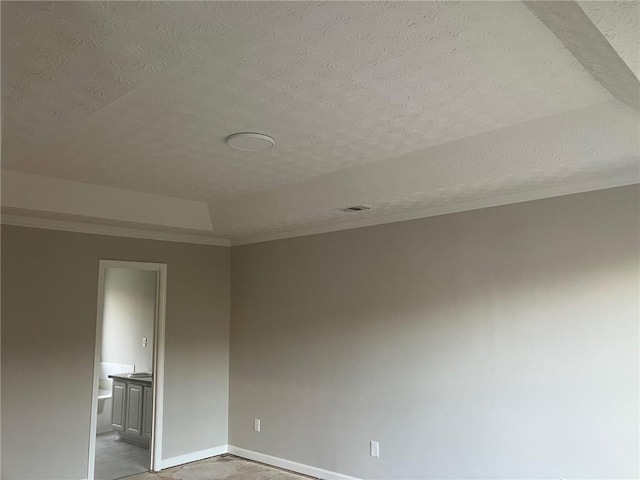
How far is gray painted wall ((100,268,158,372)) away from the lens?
20.3 ft

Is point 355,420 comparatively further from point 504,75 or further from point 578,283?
point 504,75

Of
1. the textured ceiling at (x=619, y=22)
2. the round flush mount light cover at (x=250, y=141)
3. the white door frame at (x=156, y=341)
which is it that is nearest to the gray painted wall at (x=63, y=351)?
the white door frame at (x=156, y=341)

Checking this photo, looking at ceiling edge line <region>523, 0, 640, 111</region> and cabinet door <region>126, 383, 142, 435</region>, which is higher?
ceiling edge line <region>523, 0, 640, 111</region>

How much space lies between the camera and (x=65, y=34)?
157 cm

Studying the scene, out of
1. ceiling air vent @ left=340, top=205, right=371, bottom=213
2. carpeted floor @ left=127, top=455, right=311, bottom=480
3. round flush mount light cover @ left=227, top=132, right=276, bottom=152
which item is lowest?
carpeted floor @ left=127, top=455, right=311, bottom=480

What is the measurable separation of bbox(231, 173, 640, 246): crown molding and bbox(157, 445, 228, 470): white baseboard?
2.32 metres

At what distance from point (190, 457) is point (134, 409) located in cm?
105

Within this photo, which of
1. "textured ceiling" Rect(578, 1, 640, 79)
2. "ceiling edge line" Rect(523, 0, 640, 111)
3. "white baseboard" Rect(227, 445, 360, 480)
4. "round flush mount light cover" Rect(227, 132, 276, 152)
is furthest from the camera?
"white baseboard" Rect(227, 445, 360, 480)

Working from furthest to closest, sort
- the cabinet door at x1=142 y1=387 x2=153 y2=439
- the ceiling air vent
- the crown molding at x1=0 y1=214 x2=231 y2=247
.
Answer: the cabinet door at x1=142 y1=387 x2=153 y2=439 < the crown molding at x1=0 y1=214 x2=231 y2=247 < the ceiling air vent

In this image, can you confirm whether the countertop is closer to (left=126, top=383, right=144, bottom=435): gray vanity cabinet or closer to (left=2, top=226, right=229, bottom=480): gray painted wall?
(left=126, top=383, right=144, bottom=435): gray vanity cabinet

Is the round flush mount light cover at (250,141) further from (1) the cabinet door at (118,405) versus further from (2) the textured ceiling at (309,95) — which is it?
(1) the cabinet door at (118,405)

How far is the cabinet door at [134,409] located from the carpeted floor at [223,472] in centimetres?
101

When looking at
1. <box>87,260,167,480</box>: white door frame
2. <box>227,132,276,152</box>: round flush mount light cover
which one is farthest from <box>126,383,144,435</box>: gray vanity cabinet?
<box>227,132,276,152</box>: round flush mount light cover

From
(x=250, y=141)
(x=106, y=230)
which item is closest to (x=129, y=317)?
(x=106, y=230)
